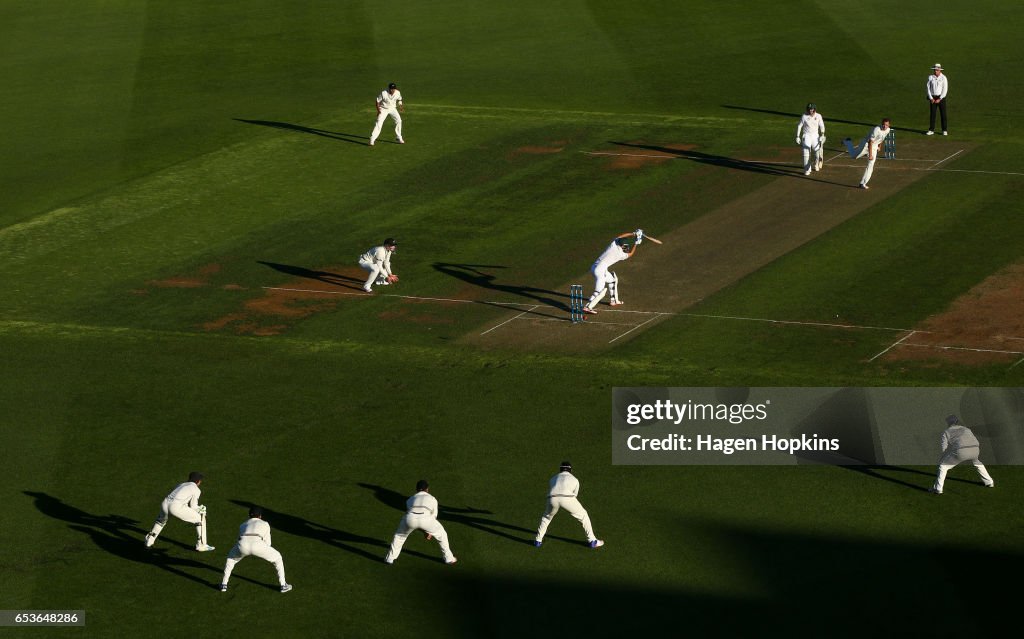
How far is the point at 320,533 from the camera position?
98.4 feet

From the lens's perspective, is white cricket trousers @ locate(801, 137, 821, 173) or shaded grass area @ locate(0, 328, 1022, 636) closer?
shaded grass area @ locate(0, 328, 1022, 636)

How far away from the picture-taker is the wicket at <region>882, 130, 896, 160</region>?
175ft

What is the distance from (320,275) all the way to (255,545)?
18.9m

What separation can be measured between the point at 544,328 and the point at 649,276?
501 cm

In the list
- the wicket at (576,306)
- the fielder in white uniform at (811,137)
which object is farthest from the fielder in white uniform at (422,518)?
the fielder in white uniform at (811,137)

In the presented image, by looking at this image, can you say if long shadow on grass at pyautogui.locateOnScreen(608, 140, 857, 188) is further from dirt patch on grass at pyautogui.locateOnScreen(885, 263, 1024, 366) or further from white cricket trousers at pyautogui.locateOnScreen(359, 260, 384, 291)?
white cricket trousers at pyautogui.locateOnScreen(359, 260, 384, 291)

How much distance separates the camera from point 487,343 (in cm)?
3931

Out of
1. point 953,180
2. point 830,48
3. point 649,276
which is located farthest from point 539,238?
point 830,48

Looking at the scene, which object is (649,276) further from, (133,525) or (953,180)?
(133,525)

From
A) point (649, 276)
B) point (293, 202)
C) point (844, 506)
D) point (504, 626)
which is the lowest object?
point (504, 626)

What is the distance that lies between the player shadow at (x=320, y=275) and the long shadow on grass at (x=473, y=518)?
13320 millimetres

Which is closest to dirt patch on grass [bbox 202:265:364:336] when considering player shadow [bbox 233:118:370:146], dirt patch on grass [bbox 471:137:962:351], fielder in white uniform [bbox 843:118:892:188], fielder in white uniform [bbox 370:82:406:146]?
dirt patch on grass [bbox 471:137:962:351]

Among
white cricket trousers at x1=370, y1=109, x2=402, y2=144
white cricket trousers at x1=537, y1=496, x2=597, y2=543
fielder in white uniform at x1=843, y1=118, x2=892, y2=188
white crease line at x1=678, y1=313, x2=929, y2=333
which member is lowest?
white cricket trousers at x1=537, y1=496, x2=597, y2=543

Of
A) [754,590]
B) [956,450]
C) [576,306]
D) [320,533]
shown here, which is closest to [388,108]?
[576,306]
